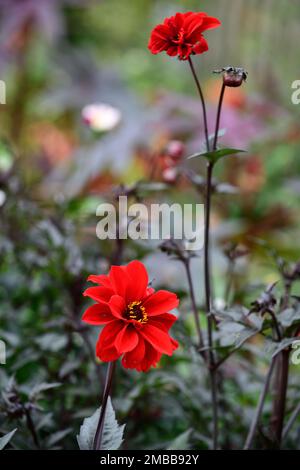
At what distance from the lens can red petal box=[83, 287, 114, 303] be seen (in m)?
0.43

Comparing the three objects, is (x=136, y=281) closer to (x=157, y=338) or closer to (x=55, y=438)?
(x=157, y=338)

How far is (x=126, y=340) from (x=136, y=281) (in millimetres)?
45

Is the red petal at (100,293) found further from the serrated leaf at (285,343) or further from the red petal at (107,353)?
the serrated leaf at (285,343)

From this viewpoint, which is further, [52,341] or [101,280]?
[52,341]

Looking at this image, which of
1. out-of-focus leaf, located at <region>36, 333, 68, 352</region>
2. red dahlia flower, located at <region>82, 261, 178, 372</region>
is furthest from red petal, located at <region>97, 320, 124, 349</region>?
out-of-focus leaf, located at <region>36, 333, 68, 352</region>

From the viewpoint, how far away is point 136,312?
0.44 meters

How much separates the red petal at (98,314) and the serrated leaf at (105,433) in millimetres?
71

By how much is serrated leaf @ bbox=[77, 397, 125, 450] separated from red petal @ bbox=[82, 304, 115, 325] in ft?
0.23

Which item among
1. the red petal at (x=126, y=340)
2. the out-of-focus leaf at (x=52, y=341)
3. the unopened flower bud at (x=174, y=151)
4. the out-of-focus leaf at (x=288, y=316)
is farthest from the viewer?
the unopened flower bud at (x=174, y=151)

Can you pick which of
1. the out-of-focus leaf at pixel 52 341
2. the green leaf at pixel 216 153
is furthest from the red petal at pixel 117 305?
A: the out-of-focus leaf at pixel 52 341

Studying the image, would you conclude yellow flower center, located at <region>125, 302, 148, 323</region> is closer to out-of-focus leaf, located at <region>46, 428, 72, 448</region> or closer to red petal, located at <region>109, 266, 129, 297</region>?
red petal, located at <region>109, 266, 129, 297</region>

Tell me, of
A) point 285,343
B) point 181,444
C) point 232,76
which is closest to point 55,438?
point 181,444

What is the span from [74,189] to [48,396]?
2.50 ft

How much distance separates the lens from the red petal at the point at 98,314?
0.43 m
